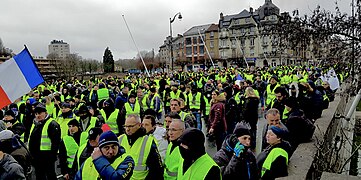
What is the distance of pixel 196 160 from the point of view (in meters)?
3.17

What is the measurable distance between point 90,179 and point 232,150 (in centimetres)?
168

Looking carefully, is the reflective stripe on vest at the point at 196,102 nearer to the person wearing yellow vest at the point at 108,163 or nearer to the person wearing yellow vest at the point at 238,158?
the person wearing yellow vest at the point at 238,158

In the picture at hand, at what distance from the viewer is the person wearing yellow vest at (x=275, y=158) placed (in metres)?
3.64

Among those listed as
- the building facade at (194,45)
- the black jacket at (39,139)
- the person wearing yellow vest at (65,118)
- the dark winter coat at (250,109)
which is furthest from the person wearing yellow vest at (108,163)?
the building facade at (194,45)

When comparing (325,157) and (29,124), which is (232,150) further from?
(29,124)

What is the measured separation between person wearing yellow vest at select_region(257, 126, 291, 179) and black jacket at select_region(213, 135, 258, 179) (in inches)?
5.9

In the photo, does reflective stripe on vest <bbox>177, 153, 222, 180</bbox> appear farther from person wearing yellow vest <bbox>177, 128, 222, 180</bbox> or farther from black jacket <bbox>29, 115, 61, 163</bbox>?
black jacket <bbox>29, 115, 61, 163</bbox>

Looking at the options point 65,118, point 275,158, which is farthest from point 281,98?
point 65,118

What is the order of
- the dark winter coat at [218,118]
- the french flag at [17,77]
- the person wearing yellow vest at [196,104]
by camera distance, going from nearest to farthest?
the french flag at [17,77], the dark winter coat at [218,118], the person wearing yellow vest at [196,104]

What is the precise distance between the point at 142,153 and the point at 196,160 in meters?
0.86

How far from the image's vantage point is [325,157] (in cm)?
A: 444

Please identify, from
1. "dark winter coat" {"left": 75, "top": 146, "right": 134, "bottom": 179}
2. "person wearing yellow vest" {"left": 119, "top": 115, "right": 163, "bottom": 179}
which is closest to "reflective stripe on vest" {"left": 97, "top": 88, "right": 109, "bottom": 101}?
"person wearing yellow vest" {"left": 119, "top": 115, "right": 163, "bottom": 179}

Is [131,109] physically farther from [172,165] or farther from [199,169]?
[199,169]

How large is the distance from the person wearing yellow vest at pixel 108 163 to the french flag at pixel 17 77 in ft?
10.6
